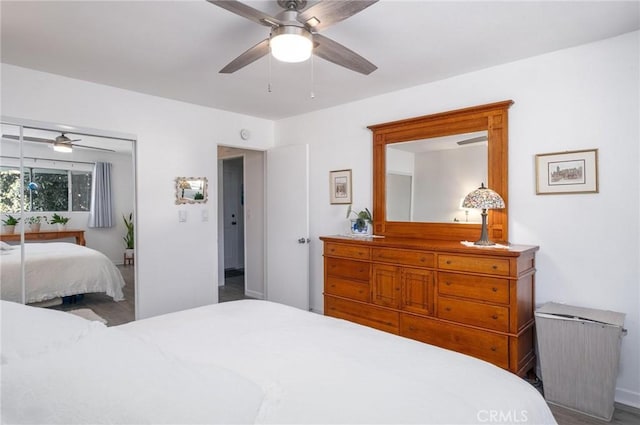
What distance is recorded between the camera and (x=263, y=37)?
2410 mm

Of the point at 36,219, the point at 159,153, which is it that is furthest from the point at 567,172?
the point at 36,219

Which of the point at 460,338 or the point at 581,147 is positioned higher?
the point at 581,147

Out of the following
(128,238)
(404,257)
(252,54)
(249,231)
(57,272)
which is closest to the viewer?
(252,54)

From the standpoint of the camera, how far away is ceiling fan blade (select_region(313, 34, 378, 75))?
1970 millimetres

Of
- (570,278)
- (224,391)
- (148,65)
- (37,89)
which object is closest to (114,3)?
(148,65)

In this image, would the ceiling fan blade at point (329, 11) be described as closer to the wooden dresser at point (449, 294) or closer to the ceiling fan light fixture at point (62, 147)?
the wooden dresser at point (449, 294)

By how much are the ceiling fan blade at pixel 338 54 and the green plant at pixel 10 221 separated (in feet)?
8.98

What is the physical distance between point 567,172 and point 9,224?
4.30 m

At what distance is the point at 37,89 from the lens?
299 centimetres

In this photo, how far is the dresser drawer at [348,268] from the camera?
129 inches

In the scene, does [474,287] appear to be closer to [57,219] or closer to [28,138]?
[57,219]

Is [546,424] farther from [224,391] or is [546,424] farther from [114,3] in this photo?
[114,3]

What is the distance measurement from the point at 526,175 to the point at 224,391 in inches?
108

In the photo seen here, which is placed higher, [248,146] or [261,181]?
[248,146]
